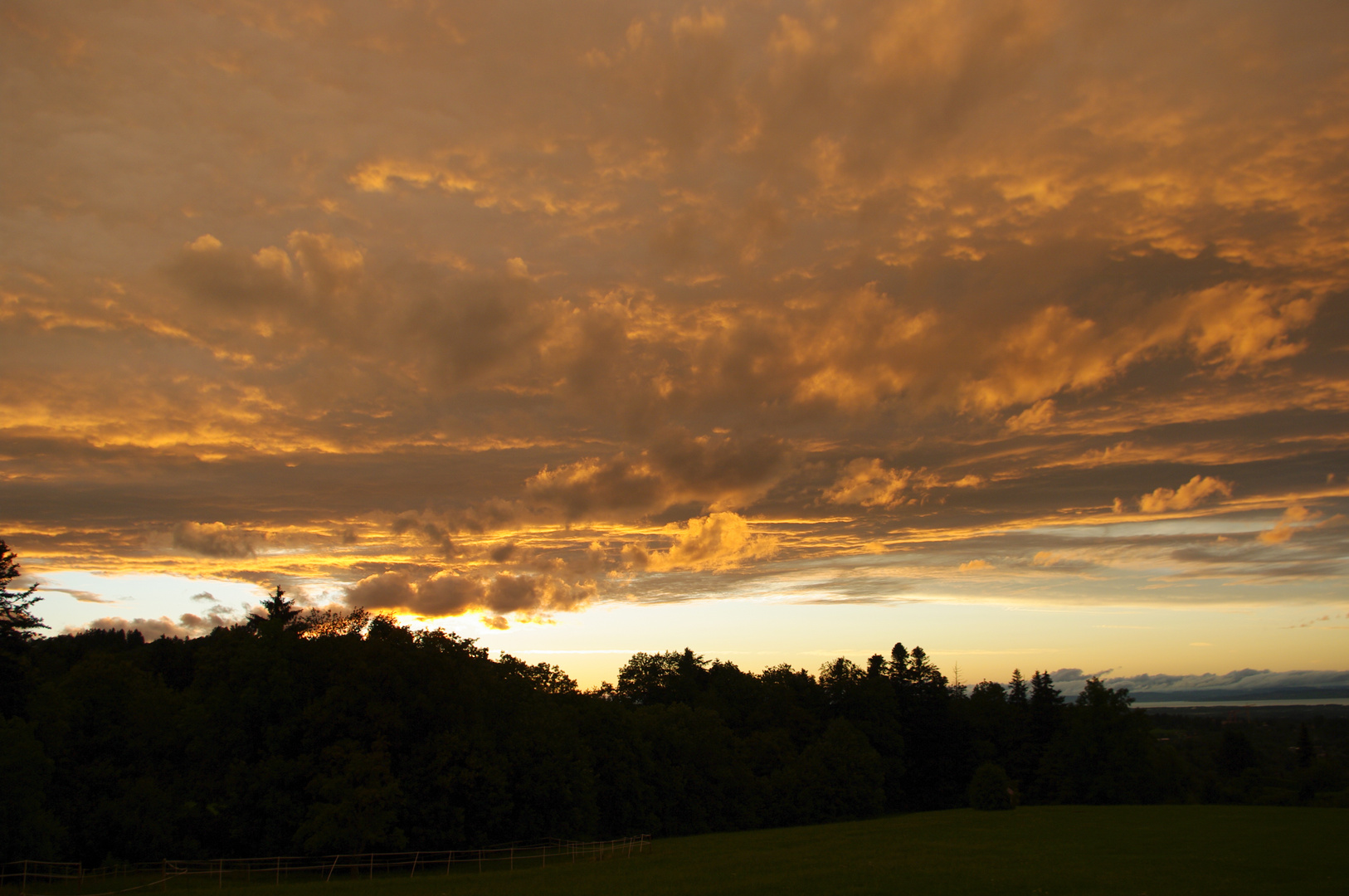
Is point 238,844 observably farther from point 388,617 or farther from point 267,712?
point 388,617

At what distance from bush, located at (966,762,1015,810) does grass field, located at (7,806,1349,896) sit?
35.0ft

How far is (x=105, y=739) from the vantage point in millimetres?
51625

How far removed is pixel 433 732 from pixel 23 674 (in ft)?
69.9

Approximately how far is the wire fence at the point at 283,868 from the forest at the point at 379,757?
1.20 m

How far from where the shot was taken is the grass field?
28.7m

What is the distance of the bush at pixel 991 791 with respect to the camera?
67000mm

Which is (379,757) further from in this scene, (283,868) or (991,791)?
(991,791)

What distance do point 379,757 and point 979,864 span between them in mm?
31674

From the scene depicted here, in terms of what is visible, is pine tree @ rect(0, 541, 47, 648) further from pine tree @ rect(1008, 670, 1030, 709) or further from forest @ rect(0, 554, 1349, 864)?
pine tree @ rect(1008, 670, 1030, 709)

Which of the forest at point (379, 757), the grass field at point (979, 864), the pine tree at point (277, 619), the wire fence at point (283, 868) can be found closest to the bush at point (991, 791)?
the forest at point (379, 757)

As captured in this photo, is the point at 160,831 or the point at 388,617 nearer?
the point at 160,831

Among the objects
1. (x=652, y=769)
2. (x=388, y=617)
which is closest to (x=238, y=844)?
(x=388, y=617)

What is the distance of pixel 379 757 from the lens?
45.6 metres

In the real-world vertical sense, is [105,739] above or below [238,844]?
above
